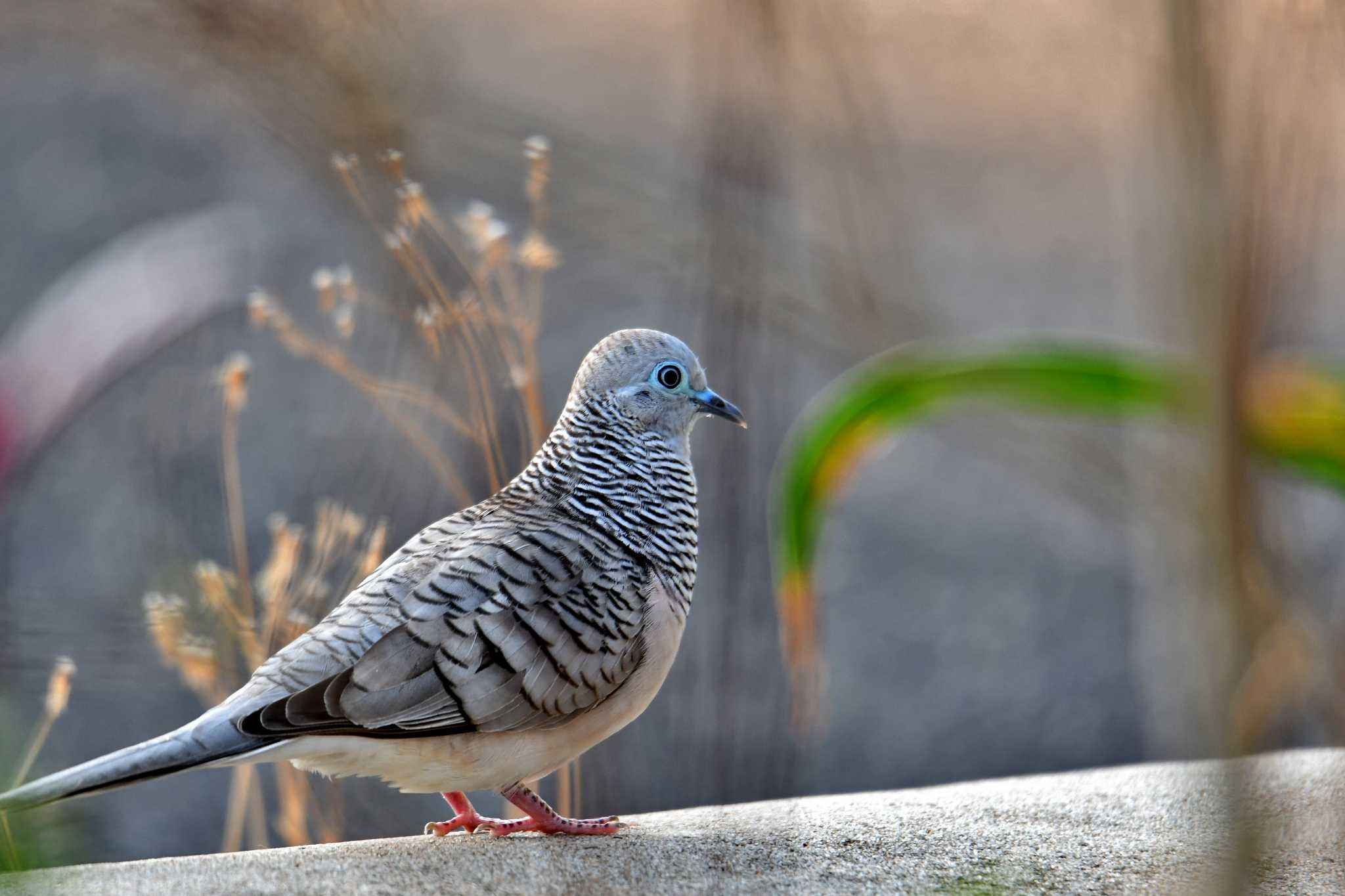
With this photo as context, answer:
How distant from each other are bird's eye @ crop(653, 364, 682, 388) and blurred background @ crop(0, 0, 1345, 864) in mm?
154

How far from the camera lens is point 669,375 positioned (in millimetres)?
2055

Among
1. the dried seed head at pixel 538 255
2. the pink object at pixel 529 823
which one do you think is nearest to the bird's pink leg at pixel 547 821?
the pink object at pixel 529 823

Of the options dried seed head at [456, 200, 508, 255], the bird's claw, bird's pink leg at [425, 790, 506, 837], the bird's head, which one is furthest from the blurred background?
bird's pink leg at [425, 790, 506, 837]

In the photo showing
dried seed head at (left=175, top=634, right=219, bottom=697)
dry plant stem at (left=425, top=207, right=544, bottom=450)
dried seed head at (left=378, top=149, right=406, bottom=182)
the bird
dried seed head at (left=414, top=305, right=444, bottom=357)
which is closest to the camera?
dried seed head at (left=378, top=149, right=406, bottom=182)

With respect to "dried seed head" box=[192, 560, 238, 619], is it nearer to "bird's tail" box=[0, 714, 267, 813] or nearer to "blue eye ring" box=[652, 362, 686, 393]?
"bird's tail" box=[0, 714, 267, 813]

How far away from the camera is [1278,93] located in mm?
717

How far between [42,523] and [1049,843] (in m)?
4.19

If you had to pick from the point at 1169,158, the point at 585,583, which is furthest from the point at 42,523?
the point at 1169,158

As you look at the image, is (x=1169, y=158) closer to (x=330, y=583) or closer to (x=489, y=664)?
(x=489, y=664)

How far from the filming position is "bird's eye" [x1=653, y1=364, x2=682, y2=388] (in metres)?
2.05

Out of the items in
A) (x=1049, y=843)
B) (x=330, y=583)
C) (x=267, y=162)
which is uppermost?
(x=267, y=162)

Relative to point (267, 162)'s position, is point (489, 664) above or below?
below

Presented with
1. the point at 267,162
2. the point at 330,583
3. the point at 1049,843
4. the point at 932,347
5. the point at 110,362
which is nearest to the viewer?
the point at 932,347

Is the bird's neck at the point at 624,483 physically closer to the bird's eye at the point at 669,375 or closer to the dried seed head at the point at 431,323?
the bird's eye at the point at 669,375
